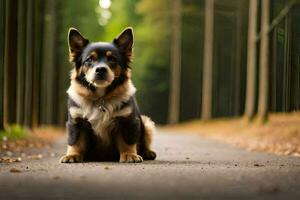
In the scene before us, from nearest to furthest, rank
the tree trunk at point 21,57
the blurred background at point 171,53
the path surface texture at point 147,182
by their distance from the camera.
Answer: the path surface texture at point 147,182 < the blurred background at point 171,53 < the tree trunk at point 21,57

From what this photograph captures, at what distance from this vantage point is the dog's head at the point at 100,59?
27.9 ft

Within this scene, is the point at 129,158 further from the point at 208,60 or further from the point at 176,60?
the point at 176,60

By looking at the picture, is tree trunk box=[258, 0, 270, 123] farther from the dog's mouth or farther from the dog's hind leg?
the dog's mouth

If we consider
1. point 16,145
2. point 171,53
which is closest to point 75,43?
point 16,145

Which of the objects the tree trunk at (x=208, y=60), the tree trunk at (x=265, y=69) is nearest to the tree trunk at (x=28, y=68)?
the tree trunk at (x=265, y=69)

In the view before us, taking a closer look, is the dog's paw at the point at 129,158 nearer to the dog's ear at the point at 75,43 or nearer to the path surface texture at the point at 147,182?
the path surface texture at the point at 147,182

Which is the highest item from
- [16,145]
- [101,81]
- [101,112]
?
[101,81]

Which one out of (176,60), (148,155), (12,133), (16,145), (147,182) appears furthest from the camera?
(176,60)

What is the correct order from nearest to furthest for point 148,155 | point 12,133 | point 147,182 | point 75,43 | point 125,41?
1. point 147,182
2. point 75,43
3. point 125,41
4. point 148,155
5. point 12,133

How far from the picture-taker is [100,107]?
8602mm

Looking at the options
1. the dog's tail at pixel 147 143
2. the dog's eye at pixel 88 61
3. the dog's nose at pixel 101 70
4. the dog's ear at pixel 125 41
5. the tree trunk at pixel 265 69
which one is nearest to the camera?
the dog's nose at pixel 101 70

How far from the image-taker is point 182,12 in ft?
130

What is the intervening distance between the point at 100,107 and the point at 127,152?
73 cm

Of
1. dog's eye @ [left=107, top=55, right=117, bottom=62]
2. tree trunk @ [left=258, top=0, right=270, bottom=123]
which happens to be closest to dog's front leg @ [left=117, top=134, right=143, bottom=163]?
dog's eye @ [left=107, top=55, right=117, bottom=62]
